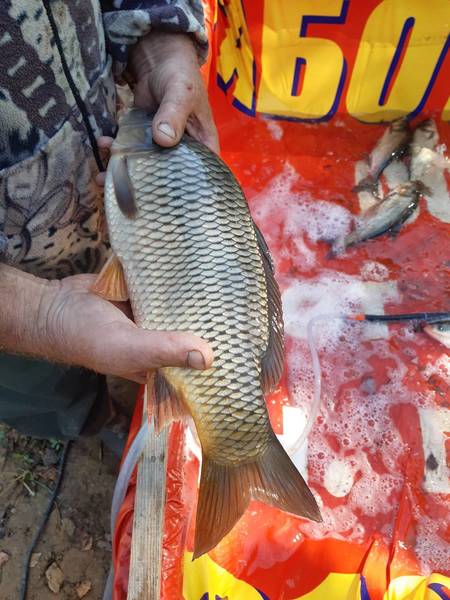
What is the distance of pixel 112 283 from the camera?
1173mm

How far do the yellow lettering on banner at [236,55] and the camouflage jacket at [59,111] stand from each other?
0.81 metres

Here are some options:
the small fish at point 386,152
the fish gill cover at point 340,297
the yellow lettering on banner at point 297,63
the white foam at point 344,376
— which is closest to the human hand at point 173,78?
the fish gill cover at point 340,297

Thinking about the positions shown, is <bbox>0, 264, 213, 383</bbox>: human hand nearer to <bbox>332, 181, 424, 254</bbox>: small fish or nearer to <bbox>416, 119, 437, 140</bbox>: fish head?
<bbox>332, 181, 424, 254</bbox>: small fish

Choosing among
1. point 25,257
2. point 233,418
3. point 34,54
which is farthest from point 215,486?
point 34,54

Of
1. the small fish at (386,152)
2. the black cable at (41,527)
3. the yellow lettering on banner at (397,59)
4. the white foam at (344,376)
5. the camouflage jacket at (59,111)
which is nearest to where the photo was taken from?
the camouflage jacket at (59,111)

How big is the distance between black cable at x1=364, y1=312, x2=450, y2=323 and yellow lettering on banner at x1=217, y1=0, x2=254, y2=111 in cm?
113

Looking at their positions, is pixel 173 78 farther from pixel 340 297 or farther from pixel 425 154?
pixel 425 154

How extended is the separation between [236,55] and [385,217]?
895 millimetres

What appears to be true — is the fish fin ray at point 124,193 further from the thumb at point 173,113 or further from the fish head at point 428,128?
the fish head at point 428,128

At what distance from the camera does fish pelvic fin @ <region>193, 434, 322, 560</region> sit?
1.11m

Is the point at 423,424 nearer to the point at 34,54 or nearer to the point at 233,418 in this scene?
the point at 233,418

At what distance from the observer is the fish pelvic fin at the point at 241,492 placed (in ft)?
3.66

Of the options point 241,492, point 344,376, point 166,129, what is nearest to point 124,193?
point 166,129

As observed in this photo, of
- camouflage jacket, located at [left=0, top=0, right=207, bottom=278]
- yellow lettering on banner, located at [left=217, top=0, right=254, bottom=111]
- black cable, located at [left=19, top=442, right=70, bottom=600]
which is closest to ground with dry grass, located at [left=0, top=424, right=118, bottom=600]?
black cable, located at [left=19, top=442, right=70, bottom=600]
